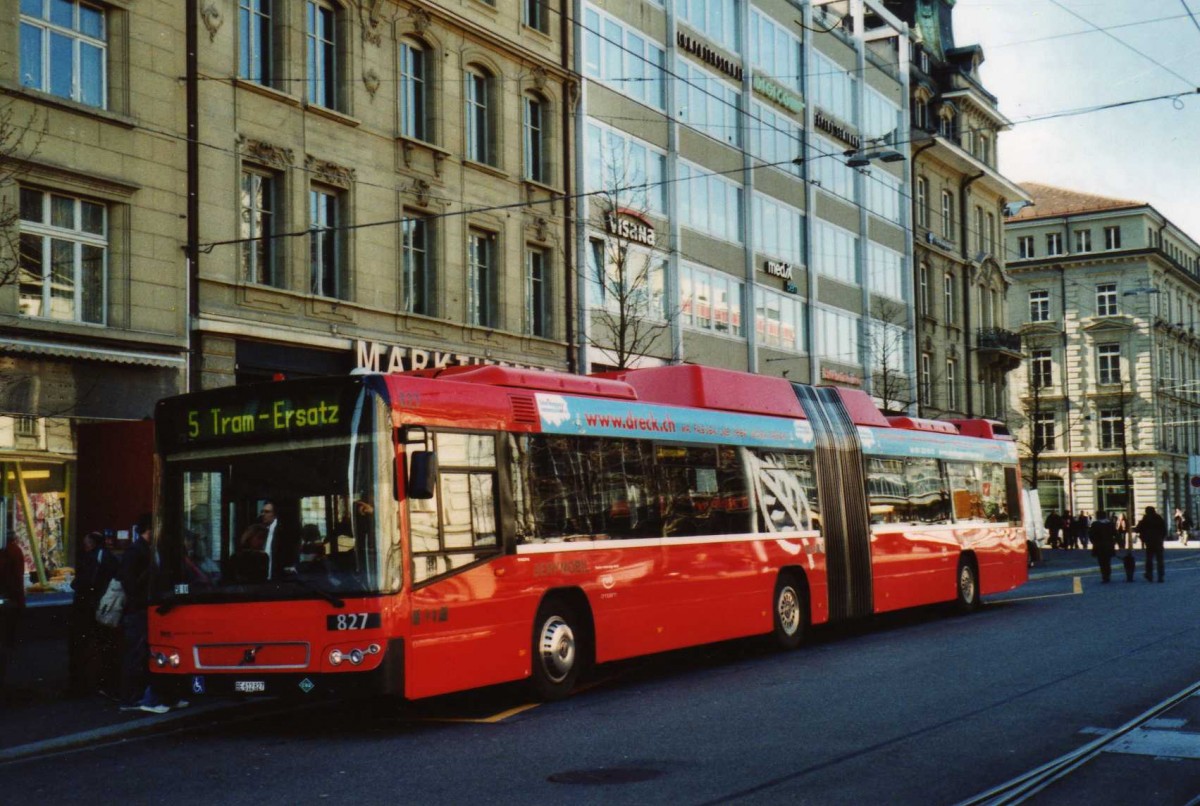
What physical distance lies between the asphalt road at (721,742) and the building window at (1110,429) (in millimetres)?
71213

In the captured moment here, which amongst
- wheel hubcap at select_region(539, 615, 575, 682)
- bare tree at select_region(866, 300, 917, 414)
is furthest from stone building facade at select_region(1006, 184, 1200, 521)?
wheel hubcap at select_region(539, 615, 575, 682)

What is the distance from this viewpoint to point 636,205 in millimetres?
33750

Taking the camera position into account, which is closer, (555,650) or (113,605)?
(555,650)

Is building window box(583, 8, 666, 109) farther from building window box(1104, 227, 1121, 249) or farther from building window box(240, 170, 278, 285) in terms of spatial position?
building window box(1104, 227, 1121, 249)

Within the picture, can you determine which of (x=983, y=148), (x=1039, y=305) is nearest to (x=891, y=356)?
(x=983, y=148)

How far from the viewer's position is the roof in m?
86.8

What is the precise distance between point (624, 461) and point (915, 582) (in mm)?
8280

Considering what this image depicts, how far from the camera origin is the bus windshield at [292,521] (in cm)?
1128

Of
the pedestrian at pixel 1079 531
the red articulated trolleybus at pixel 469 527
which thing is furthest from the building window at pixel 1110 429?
the red articulated trolleybus at pixel 469 527

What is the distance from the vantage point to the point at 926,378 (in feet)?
174

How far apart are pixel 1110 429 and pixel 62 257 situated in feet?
244

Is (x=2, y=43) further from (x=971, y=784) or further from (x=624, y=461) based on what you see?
(x=971, y=784)

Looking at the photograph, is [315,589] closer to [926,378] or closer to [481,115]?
[481,115]

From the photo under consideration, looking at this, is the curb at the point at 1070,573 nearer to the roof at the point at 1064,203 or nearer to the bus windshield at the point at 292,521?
the bus windshield at the point at 292,521
